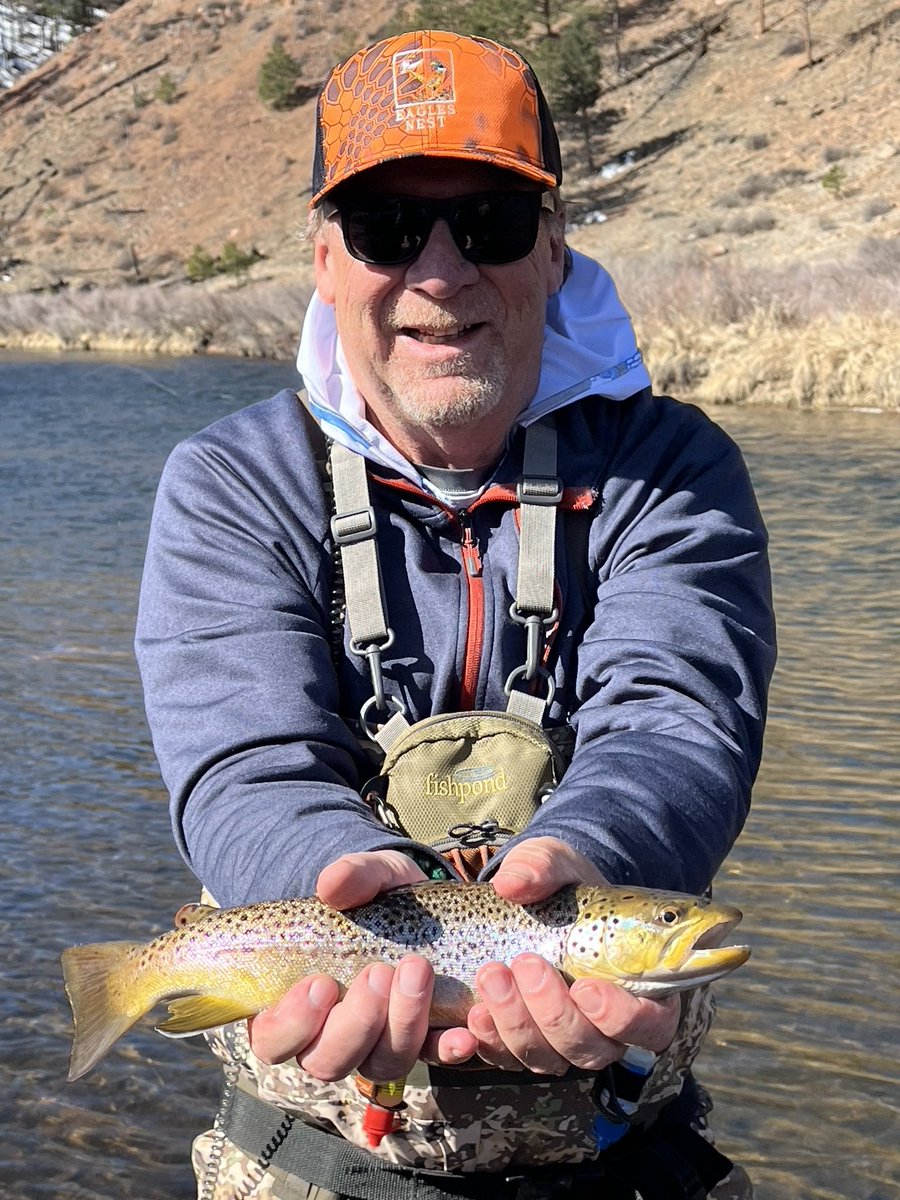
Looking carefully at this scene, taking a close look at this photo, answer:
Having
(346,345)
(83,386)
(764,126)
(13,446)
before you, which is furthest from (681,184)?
(346,345)

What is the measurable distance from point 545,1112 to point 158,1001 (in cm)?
75

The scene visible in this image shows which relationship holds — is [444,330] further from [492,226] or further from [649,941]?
[649,941]

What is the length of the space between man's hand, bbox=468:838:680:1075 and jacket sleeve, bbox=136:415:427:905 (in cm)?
30

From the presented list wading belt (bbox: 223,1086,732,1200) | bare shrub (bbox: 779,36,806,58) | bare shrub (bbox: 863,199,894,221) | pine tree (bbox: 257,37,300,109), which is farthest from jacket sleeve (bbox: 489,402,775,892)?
pine tree (bbox: 257,37,300,109)

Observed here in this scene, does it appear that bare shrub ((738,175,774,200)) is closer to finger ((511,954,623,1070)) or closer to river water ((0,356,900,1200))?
river water ((0,356,900,1200))

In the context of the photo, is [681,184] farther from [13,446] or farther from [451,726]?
[451,726]

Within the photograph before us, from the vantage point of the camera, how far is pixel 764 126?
1859 inches

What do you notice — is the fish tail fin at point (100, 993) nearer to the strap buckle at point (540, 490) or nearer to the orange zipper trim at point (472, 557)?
the orange zipper trim at point (472, 557)

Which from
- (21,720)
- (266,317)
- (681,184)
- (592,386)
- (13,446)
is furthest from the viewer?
(681,184)

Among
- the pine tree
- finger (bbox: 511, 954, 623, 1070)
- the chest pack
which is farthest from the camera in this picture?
the pine tree

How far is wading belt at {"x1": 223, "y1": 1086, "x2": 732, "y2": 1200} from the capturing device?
2.92 m

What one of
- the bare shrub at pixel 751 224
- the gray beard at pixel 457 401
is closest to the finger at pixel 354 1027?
the gray beard at pixel 457 401

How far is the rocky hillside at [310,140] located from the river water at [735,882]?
704 inches

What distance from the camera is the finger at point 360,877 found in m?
2.48
